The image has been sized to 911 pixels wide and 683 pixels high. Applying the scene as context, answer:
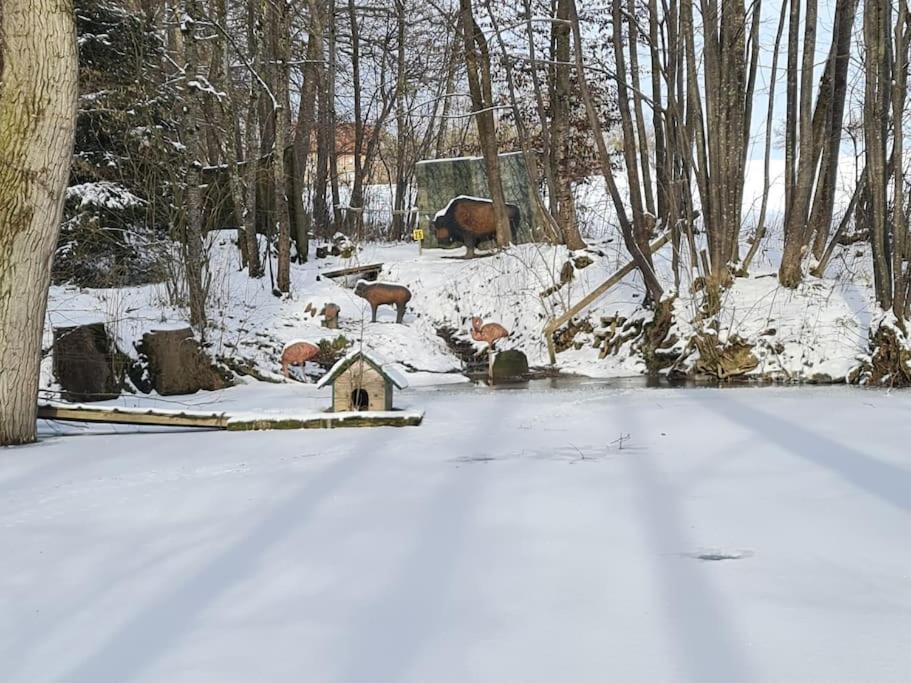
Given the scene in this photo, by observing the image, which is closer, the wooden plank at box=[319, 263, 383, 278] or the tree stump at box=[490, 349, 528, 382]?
the tree stump at box=[490, 349, 528, 382]

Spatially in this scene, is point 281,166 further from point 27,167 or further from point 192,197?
point 27,167

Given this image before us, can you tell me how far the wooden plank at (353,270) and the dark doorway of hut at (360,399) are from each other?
9.03 m

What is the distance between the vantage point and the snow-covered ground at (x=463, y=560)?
2.16 metres

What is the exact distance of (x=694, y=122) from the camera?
35.9 ft

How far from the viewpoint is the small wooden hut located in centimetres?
623

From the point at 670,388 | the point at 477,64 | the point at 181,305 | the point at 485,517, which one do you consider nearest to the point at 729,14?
the point at 670,388

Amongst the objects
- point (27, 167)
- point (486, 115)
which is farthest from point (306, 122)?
point (27, 167)

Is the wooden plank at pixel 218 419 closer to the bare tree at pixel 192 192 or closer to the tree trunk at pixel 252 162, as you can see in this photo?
the bare tree at pixel 192 192

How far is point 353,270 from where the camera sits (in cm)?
1531

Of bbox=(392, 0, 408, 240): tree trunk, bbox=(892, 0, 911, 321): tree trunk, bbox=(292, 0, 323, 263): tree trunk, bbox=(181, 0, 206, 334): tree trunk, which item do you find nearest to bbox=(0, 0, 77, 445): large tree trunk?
bbox=(181, 0, 206, 334): tree trunk

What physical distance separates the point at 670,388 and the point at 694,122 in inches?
164

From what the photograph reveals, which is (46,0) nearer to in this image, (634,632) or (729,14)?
(634,632)

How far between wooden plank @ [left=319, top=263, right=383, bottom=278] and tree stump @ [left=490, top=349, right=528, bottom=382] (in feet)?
18.5

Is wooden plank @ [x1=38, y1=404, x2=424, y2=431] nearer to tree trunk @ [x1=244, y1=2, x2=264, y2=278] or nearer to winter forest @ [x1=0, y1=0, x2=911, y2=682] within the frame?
winter forest @ [x1=0, y1=0, x2=911, y2=682]
